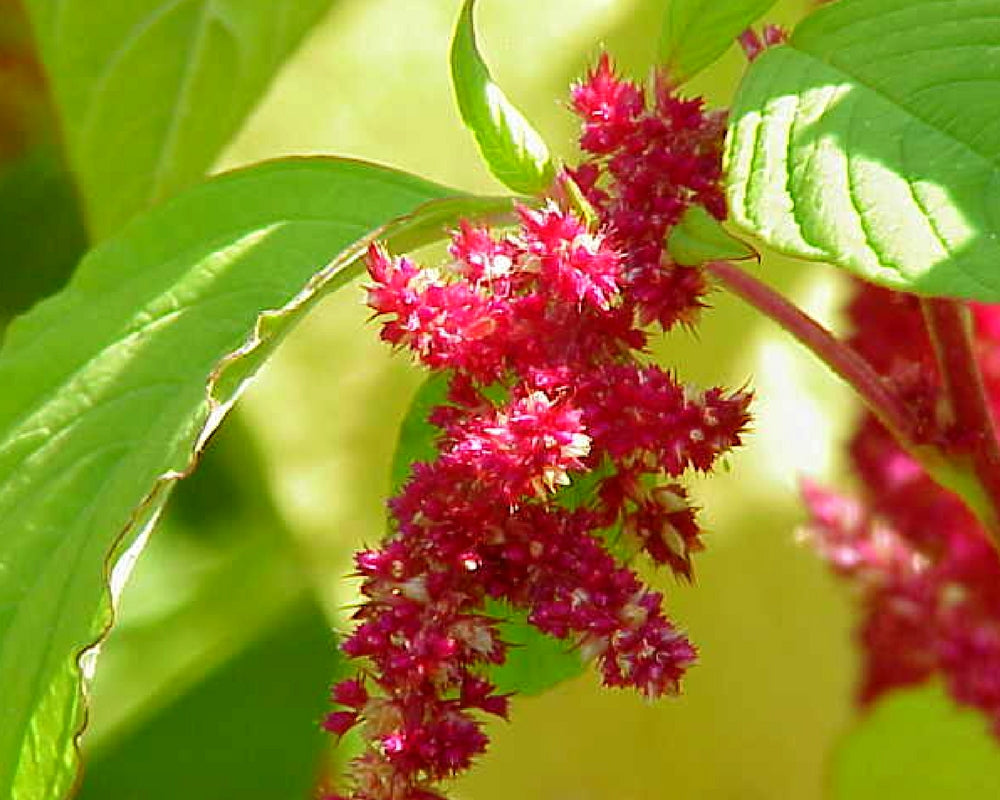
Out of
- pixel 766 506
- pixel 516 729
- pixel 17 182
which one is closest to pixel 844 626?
pixel 766 506

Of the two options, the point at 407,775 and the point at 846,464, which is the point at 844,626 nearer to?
the point at 846,464

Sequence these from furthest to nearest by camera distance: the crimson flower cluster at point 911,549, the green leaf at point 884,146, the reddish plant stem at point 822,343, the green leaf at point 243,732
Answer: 1. the green leaf at point 243,732
2. the crimson flower cluster at point 911,549
3. the reddish plant stem at point 822,343
4. the green leaf at point 884,146

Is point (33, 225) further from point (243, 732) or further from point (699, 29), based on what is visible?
point (699, 29)

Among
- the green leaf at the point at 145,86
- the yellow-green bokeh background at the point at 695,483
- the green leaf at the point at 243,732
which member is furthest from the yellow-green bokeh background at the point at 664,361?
the green leaf at the point at 243,732

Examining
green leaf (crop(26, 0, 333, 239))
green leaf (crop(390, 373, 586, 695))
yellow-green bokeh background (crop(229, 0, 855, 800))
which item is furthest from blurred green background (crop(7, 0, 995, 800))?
green leaf (crop(390, 373, 586, 695))

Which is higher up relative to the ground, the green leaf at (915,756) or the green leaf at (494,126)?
the green leaf at (915,756)

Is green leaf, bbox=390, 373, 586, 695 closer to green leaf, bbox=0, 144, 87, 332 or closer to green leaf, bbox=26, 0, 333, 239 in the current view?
green leaf, bbox=26, 0, 333, 239

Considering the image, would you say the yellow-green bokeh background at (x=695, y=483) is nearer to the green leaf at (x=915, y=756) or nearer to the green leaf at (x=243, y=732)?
the green leaf at (x=915, y=756)
